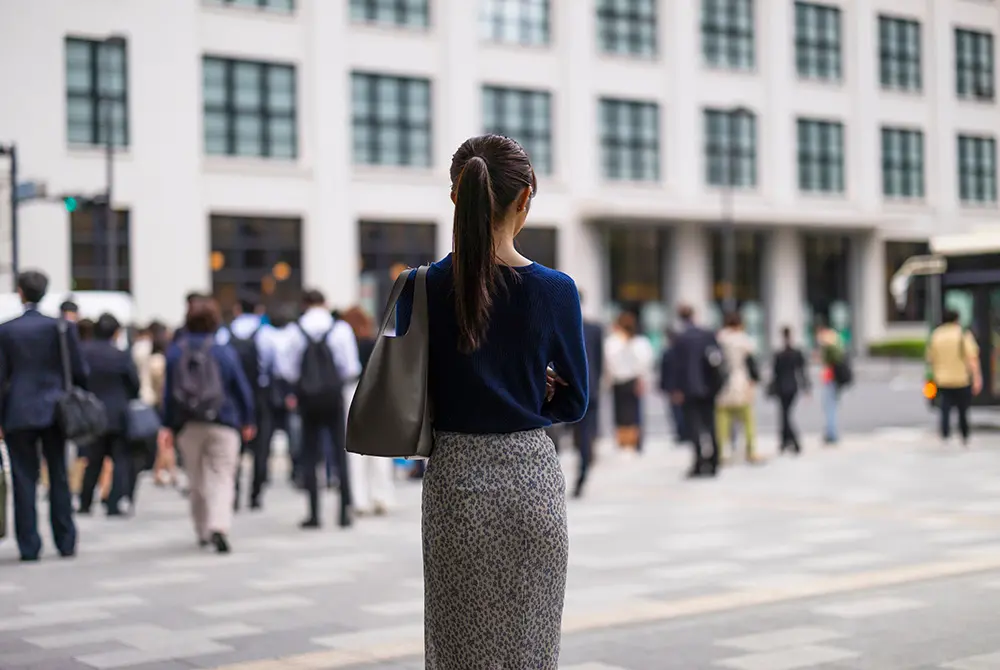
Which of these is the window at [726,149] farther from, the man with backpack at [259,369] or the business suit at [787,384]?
the man with backpack at [259,369]

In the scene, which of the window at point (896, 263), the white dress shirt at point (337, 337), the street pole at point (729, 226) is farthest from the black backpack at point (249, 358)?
the window at point (896, 263)

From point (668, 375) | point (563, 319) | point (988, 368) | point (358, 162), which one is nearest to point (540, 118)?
point (358, 162)

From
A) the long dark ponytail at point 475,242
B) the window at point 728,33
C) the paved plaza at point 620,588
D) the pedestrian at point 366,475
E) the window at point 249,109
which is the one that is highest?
the window at point 728,33

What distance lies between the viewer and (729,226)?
4344 centimetres

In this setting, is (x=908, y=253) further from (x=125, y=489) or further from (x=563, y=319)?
(x=563, y=319)

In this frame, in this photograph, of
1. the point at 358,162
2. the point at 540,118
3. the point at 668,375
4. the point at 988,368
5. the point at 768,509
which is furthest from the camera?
the point at 540,118

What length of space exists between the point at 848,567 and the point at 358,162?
31.8 m

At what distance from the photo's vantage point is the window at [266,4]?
37688 millimetres

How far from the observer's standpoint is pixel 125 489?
13.4 m

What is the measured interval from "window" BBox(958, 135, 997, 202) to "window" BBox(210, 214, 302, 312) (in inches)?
1041

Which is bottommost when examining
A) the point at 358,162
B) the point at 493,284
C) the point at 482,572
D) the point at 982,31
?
the point at 482,572

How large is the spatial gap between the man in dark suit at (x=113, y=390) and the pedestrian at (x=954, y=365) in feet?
34.2

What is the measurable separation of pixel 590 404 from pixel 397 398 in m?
11.4

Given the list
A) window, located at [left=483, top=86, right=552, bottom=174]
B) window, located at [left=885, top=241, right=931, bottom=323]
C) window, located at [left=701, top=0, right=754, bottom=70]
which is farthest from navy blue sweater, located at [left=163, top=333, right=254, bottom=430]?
window, located at [left=885, top=241, right=931, bottom=323]
